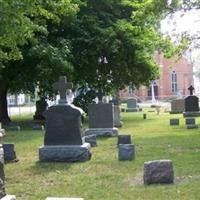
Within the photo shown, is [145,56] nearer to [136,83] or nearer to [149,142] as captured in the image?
[136,83]

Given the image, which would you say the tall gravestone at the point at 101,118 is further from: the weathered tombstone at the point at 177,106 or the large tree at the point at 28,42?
the weathered tombstone at the point at 177,106

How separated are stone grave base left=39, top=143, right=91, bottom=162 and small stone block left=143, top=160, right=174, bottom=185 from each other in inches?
145

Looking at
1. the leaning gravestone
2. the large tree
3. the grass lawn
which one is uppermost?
the large tree

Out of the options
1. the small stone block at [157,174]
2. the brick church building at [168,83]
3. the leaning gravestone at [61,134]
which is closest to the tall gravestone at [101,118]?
the leaning gravestone at [61,134]

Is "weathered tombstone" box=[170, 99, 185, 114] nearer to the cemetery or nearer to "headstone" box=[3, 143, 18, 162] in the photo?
the cemetery

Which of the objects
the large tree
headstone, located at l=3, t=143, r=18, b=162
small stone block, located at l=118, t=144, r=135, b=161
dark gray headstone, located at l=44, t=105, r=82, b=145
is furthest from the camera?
the large tree

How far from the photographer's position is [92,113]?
20.5 meters

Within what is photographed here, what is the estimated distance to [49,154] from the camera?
13.2m

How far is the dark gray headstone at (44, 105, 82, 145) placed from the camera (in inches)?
531

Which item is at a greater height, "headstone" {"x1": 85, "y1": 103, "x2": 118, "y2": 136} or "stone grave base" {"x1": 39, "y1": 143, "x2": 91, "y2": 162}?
"headstone" {"x1": 85, "y1": 103, "x2": 118, "y2": 136}

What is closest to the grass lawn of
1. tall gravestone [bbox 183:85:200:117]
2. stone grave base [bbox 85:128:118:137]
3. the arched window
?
stone grave base [bbox 85:128:118:137]

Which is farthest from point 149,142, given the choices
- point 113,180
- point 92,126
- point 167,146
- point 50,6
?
point 113,180

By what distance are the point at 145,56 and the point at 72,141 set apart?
1878 cm

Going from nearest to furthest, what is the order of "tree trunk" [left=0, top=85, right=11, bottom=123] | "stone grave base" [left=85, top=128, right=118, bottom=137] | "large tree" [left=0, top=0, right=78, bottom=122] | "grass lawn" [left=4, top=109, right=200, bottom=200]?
"grass lawn" [left=4, top=109, right=200, bottom=200] < "large tree" [left=0, top=0, right=78, bottom=122] < "stone grave base" [left=85, top=128, right=118, bottom=137] < "tree trunk" [left=0, top=85, right=11, bottom=123]
